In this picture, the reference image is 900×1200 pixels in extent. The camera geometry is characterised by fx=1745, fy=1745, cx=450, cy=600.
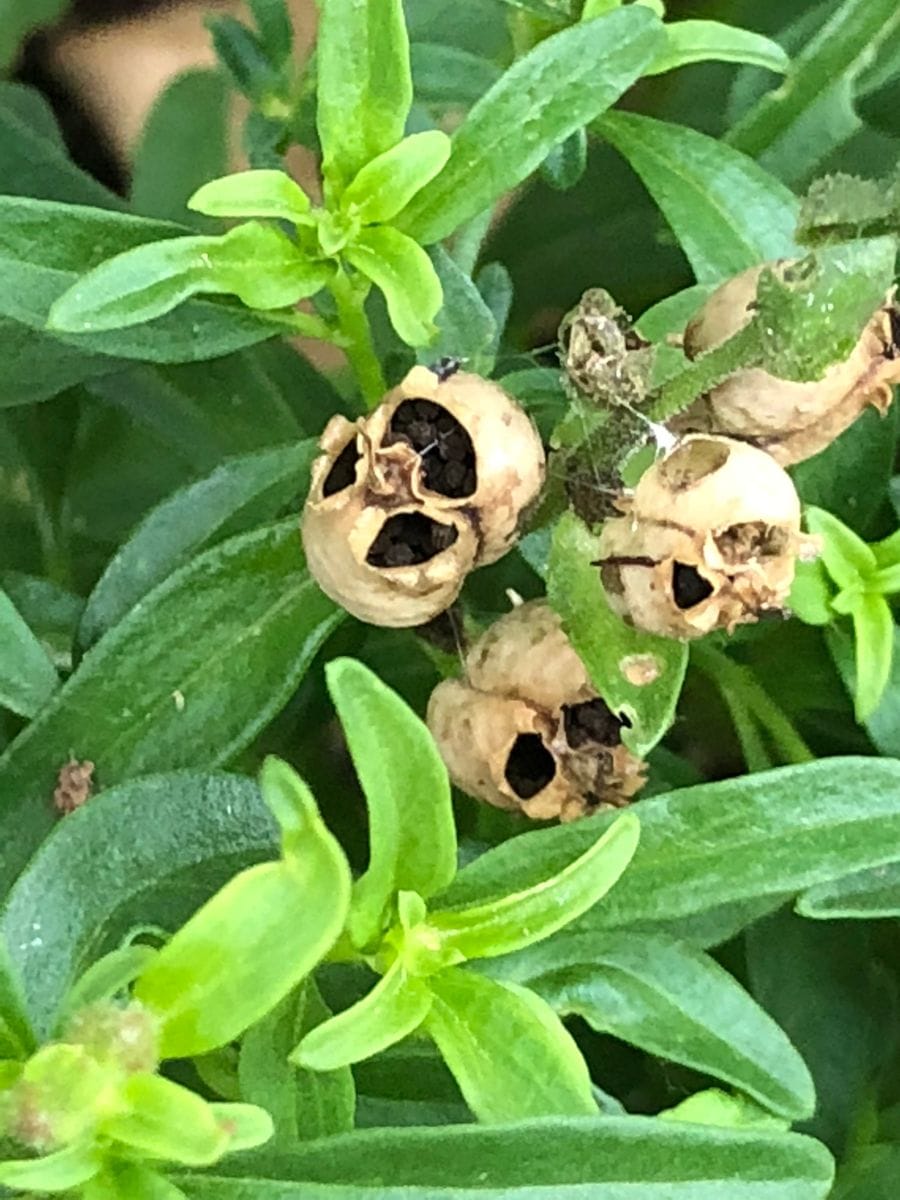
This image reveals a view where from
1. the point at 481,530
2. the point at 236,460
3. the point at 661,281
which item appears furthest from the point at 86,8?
the point at 481,530

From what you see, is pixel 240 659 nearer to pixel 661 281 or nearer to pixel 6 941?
pixel 6 941

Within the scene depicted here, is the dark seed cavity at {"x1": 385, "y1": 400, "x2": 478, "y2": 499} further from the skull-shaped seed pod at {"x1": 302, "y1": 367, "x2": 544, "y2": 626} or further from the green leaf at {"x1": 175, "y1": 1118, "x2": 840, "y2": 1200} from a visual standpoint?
the green leaf at {"x1": 175, "y1": 1118, "x2": 840, "y2": 1200}

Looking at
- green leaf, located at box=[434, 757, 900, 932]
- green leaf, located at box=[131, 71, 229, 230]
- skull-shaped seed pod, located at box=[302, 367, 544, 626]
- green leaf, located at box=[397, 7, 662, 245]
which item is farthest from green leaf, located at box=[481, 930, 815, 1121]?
green leaf, located at box=[131, 71, 229, 230]

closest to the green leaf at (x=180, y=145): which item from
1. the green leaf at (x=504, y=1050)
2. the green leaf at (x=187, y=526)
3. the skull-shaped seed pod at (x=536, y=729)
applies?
the green leaf at (x=187, y=526)

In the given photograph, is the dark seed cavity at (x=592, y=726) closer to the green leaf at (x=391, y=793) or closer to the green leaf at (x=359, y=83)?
the green leaf at (x=391, y=793)

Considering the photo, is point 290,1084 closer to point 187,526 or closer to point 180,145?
point 187,526

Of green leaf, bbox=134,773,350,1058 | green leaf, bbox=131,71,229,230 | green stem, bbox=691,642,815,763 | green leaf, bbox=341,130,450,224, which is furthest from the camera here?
green leaf, bbox=131,71,229,230
